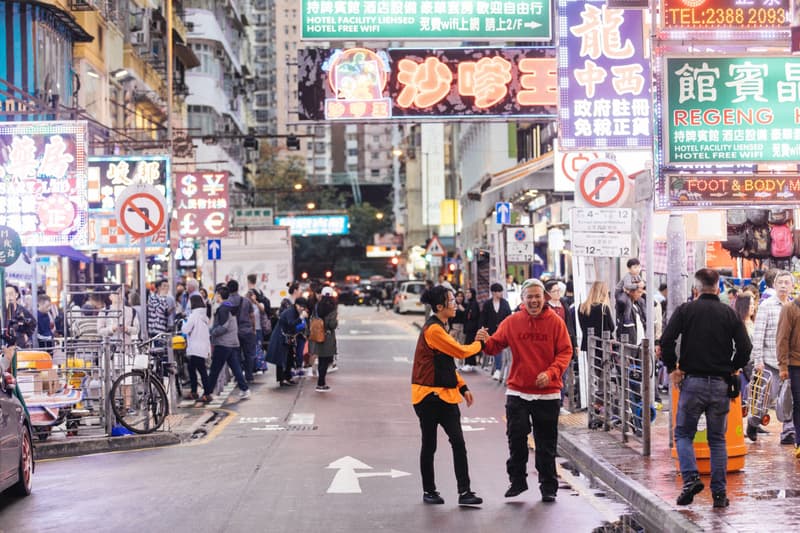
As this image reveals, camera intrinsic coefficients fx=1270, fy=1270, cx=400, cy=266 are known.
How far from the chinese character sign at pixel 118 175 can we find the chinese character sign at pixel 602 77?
13926 millimetres

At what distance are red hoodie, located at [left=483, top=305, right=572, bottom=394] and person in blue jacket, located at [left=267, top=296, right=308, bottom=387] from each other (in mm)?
13087

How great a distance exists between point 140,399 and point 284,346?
8.06 m

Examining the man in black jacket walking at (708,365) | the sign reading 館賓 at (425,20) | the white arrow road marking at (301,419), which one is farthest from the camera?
the sign reading 館賓 at (425,20)

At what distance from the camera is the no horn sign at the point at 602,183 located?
50.2ft

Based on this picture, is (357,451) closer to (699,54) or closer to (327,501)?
(327,501)

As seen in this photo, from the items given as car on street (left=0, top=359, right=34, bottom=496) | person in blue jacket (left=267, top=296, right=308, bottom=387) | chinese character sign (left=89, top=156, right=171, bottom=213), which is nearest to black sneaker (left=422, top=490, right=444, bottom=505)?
car on street (left=0, top=359, right=34, bottom=496)

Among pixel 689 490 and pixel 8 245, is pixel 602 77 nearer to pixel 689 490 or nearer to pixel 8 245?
pixel 8 245

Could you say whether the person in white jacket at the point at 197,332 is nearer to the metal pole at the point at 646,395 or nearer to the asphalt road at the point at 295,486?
the asphalt road at the point at 295,486

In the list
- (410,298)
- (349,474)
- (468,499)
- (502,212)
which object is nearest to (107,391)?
(349,474)

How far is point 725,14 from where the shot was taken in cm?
1340

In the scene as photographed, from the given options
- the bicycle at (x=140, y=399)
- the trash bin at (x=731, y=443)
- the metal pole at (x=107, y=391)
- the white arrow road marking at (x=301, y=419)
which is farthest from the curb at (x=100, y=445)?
the trash bin at (x=731, y=443)

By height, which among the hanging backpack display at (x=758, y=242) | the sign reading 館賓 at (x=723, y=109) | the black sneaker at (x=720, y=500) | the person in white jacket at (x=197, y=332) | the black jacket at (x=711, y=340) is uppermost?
the sign reading 館賓 at (x=723, y=109)

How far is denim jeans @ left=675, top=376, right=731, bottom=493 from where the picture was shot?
379 inches

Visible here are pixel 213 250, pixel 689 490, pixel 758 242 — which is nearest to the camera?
pixel 689 490
